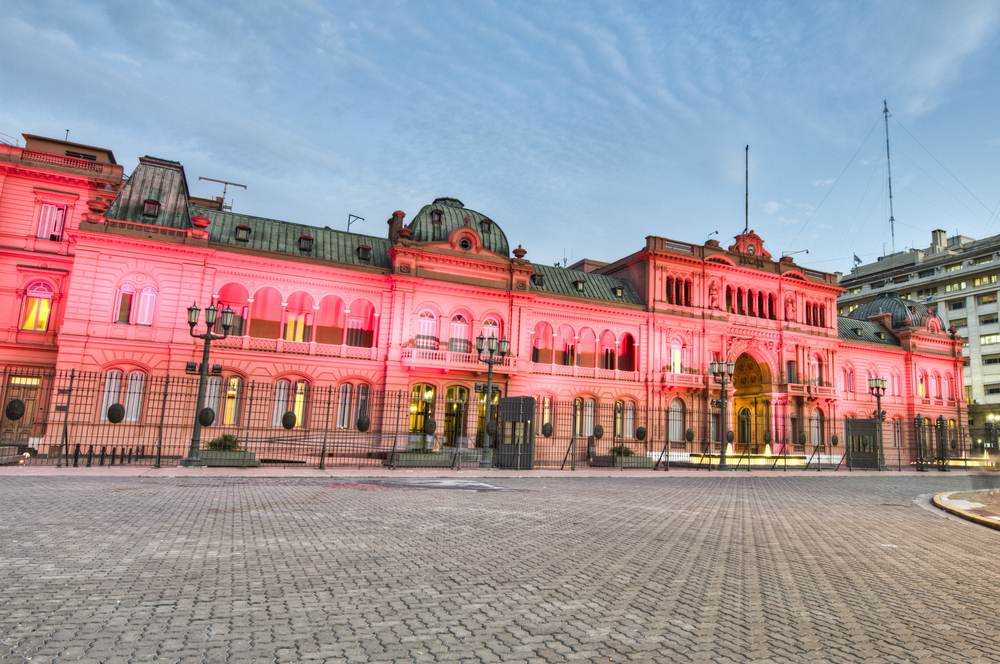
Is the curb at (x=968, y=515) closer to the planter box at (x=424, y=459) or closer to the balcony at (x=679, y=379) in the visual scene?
the planter box at (x=424, y=459)

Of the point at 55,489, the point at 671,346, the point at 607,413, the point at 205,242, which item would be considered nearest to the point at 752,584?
the point at 55,489

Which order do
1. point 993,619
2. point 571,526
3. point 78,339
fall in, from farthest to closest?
point 78,339
point 571,526
point 993,619

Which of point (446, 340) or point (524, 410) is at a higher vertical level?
point (446, 340)

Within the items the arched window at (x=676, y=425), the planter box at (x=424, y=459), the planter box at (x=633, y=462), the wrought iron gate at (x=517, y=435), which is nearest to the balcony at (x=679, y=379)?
the arched window at (x=676, y=425)

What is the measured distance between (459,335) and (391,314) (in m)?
4.41

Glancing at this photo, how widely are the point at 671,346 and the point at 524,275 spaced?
12.3m

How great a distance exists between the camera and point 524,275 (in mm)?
37688

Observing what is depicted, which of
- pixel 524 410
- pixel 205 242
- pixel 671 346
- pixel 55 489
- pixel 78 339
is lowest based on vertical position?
pixel 55 489

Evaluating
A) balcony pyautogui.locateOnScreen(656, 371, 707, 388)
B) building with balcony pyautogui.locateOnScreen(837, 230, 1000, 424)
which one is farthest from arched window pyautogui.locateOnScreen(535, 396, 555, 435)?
building with balcony pyautogui.locateOnScreen(837, 230, 1000, 424)

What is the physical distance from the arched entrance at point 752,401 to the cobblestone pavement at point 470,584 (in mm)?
35229

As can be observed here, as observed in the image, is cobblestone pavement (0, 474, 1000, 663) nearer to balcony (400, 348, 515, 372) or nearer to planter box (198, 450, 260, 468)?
planter box (198, 450, 260, 468)

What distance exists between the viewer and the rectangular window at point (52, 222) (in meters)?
31.4

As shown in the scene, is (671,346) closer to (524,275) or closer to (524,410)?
(524,275)

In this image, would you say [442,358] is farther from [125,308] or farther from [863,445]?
[863,445]
